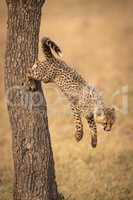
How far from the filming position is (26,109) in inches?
284

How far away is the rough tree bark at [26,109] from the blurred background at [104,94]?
132 cm

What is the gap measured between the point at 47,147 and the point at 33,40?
133cm

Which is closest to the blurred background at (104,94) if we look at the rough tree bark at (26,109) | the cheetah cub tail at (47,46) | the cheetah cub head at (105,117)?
the rough tree bark at (26,109)

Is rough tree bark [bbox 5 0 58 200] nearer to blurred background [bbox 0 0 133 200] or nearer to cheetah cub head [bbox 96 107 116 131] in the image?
cheetah cub head [bbox 96 107 116 131]

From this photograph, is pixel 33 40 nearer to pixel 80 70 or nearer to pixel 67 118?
pixel 67 118

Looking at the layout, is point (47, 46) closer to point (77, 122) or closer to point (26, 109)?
point (26, 109)

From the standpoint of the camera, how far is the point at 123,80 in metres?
14.5

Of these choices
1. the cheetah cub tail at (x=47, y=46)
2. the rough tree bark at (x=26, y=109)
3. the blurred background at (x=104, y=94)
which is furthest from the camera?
the blurred background at (x=104, y=94)

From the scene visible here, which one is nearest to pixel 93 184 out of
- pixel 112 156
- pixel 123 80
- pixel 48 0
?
pixel 112 156

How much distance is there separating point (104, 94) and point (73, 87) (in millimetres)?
6263

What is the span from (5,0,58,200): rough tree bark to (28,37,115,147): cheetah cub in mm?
236

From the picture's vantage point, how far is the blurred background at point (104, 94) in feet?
30.5

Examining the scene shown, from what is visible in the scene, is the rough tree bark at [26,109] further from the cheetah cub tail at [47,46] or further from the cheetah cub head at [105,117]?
the cheetah cub head at [105,117]

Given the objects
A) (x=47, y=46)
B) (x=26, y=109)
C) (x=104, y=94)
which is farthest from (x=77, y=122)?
(x=104, y=94)
